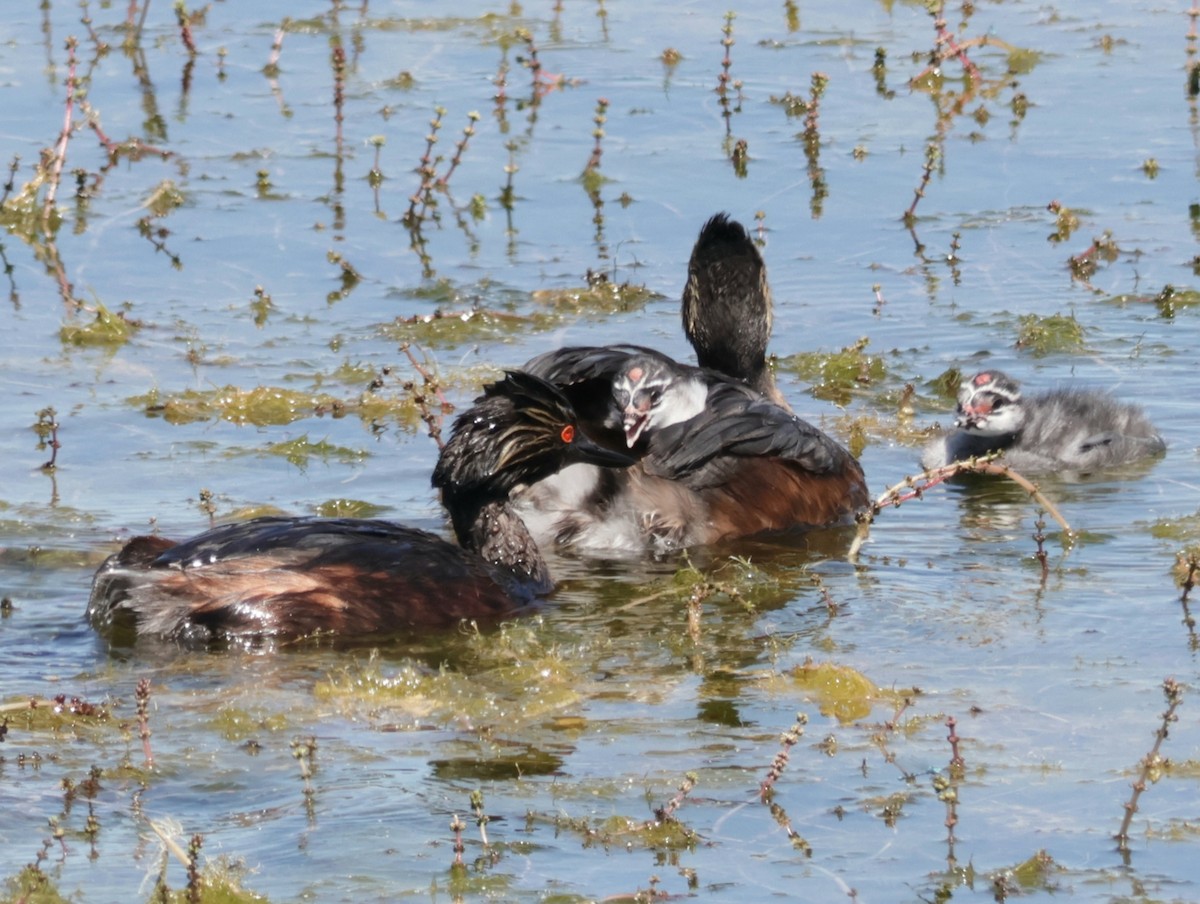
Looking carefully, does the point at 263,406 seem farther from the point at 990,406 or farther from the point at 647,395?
the point at 990,406

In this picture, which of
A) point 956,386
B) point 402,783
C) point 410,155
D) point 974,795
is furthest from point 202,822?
point 410,155

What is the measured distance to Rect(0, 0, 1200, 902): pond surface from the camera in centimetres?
555

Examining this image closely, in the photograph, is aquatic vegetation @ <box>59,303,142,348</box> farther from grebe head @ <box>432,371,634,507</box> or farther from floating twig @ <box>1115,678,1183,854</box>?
floating twig @ <box>1115,678,1183,854</box>

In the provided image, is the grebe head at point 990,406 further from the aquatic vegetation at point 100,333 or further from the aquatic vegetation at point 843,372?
the aquatic vegetation at point 100,333

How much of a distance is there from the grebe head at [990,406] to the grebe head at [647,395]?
4.87 ft

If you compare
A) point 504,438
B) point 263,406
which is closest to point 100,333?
point 263,406

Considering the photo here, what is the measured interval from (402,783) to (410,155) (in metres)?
8.60

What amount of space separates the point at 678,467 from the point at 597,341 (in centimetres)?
230

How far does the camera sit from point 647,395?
8758mm

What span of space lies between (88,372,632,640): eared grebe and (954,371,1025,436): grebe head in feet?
6.65

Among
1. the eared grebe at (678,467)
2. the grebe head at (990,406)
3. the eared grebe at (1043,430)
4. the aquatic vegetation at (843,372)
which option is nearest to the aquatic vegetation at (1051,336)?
the aquatic vegetation at (843,372)

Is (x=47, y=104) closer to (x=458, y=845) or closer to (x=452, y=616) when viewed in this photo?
(x=452, y=616)

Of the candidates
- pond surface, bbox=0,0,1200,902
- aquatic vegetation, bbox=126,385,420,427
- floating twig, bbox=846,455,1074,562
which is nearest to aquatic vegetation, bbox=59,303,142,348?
pond surface, bbox=0,0,1200,902

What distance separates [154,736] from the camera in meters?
6.22
